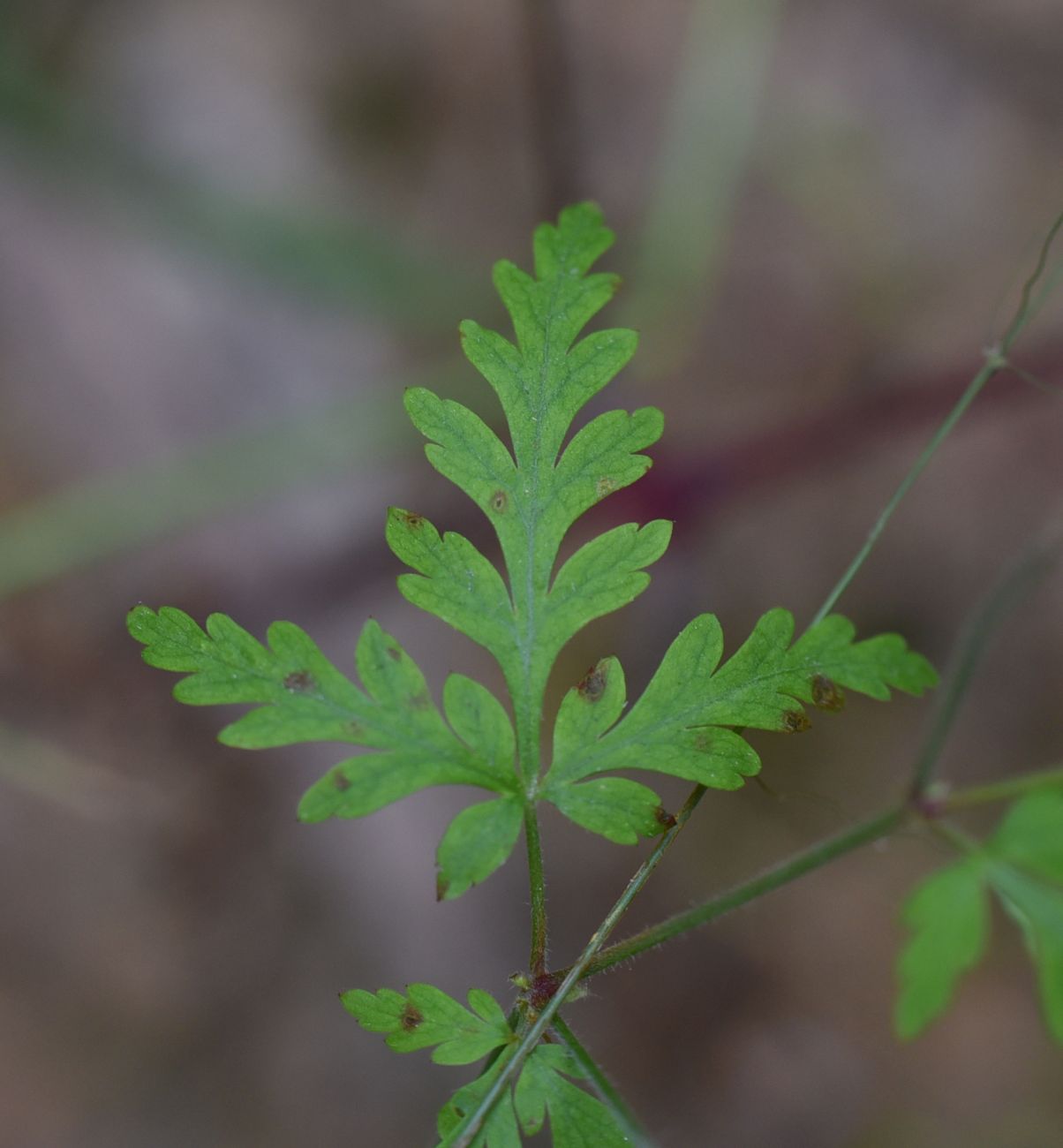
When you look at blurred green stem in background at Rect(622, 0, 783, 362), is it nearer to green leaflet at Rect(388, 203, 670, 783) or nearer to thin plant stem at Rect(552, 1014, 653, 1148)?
green leaflet at Rect(388, 203, 670, 783)

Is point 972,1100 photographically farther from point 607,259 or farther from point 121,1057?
point 607,259

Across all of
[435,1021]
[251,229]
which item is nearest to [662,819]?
[435,1021]

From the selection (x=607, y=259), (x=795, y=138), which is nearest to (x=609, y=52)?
(x=795, y=138)

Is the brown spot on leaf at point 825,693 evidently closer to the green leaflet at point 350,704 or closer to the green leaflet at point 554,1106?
the green leaflet at point 350,704

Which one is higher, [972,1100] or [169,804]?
[169,804]

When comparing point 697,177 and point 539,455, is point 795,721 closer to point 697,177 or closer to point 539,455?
point 539,455

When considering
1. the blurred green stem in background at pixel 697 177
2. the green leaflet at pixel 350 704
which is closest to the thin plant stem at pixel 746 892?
the green leaflet at pixel 350 704

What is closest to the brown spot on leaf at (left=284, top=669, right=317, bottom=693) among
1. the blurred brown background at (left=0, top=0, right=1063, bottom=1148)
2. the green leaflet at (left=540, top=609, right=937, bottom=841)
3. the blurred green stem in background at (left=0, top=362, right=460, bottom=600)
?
the green leaflet at (left=540, top=609, right=937, bottom=841)
